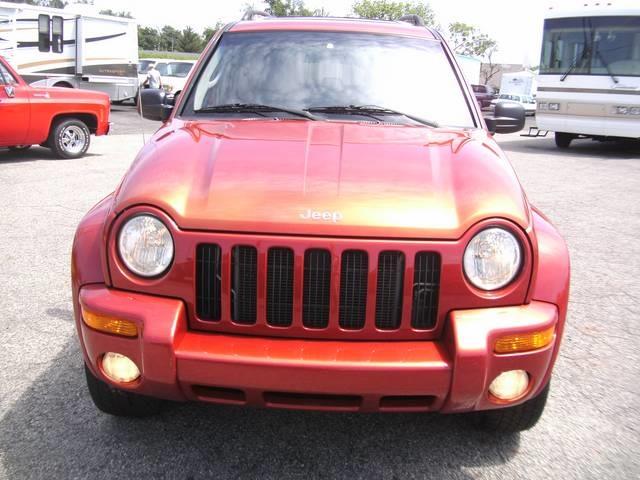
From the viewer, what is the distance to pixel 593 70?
13.5m

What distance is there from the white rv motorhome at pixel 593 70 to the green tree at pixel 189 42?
7253 centimetres

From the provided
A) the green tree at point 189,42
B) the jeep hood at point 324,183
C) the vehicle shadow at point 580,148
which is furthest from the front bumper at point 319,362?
the green tree at point 189,42

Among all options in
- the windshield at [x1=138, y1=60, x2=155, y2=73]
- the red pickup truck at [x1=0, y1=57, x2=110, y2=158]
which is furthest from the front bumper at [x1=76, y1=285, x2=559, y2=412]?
the windshield at [x1=138, y1=60, x2=155, y2=73]

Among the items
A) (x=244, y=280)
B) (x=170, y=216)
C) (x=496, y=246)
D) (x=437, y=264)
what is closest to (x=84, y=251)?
(x=170, y=216)

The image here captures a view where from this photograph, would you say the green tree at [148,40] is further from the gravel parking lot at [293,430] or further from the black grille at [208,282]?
the black grille at [208,282]

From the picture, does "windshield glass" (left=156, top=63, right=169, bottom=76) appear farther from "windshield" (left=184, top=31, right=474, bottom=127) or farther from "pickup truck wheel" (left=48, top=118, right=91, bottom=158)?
"windshield" (left=184, top=31, right=474, bottom=127)

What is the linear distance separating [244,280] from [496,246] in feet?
3.02

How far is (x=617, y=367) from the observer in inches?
140

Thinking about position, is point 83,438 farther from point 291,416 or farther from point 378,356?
point 378,356

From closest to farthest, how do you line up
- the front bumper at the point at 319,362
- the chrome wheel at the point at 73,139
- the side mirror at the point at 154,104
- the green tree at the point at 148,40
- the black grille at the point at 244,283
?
1. the front bumper at the point at 319,362
2. the black grille at the point at 244,283
3. the side mirror at the point at 154,104
4. the chrome wheel at the point at 73,139
5. the green tree at the point at 148,40

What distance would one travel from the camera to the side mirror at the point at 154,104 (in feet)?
13.4

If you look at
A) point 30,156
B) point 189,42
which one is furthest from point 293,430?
point 189,42

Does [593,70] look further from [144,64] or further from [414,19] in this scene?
[144,64]

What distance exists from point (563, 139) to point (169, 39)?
252 feet
